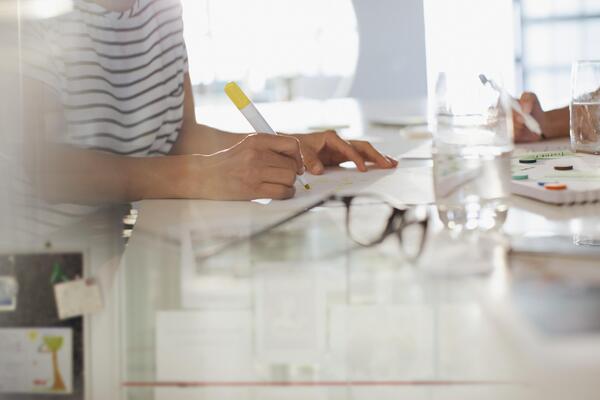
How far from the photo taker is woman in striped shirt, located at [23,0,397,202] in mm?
978

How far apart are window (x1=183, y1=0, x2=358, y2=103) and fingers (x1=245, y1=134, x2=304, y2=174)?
2.41 meters

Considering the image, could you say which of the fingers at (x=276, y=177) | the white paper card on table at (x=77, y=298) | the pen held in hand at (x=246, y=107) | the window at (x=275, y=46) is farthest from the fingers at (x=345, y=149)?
the window at (x=275, y=46)

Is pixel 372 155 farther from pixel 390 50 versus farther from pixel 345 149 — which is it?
pixel 390 50

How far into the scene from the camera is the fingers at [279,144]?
3.23 feet

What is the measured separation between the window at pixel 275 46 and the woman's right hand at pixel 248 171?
2.42 metres

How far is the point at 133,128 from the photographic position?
140 centimetres

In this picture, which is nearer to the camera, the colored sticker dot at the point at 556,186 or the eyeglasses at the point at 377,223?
the eyeglasses at the point at 377,223

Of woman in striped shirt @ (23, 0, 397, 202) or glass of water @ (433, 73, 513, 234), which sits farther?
woman in striped shirt @ (23, 0, 397, 202)

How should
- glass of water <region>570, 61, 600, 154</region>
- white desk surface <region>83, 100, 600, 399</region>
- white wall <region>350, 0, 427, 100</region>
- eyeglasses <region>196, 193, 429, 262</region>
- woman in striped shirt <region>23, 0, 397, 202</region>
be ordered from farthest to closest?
1. white wall <region>350, 0, 427, 100</region>
2. glass of water <region>570, 61, 600, 154</region>
3. woman in striped shirt <region>23, 0, 397, 202</region>
4. eyeglasses <region>196, 193, 429, 262</region>
5. white desk surface <region>83, 100, 600, 399</region>

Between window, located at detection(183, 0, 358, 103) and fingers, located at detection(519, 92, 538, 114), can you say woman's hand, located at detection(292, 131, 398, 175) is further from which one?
window, located at detection(183, 0, 358, 103)

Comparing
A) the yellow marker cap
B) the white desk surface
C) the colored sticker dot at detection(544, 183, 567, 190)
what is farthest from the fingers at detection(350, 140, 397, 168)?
the white desk surface

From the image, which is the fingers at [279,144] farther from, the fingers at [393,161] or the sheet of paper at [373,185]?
the fingers at [393,161]

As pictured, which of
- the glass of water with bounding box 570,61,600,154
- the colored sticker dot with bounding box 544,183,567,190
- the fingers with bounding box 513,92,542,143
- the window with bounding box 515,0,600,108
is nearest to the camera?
the colored sticker dot with bounding box 544,183,567,190

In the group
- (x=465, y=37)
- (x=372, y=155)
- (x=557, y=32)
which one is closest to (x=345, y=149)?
(x=372, y=155)
